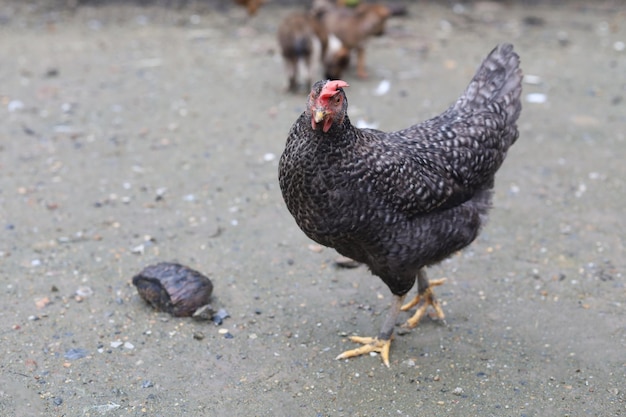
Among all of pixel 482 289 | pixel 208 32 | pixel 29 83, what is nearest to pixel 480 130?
pixel 482 289

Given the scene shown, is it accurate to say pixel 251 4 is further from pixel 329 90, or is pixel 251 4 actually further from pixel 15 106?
pixel 329 90

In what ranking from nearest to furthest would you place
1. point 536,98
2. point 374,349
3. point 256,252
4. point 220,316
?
1. point 374,349
2. point 220,316
3. point 256,252
4. point 536,98

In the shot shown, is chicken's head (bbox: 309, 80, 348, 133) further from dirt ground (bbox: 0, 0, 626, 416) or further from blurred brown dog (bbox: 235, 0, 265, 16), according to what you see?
blurred brown dog (bbox: 235, 0, 265, 16)

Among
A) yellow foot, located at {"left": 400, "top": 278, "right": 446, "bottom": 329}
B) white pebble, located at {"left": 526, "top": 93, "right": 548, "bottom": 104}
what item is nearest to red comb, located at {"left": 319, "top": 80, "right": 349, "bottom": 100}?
yellow foot, located at {"left": 400, "top": 278, "right": 446, "bottom": 329}

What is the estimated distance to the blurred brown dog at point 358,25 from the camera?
8180mm

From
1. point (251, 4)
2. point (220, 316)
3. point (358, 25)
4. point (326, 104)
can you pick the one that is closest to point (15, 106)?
point (358, 25)

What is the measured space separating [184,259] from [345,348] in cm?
137

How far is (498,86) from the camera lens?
178 inches

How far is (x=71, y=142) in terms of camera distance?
672 centimetres

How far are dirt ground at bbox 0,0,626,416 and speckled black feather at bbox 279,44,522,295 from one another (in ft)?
2.16

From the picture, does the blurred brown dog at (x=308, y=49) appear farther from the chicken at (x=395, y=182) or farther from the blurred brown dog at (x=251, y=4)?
the chicken at (x=395, y=182)

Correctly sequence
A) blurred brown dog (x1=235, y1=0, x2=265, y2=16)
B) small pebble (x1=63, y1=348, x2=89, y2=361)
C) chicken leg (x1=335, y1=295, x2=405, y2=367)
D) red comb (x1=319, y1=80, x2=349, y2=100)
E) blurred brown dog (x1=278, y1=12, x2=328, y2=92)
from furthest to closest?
blurred brown dog (x1=235, y1=0, x2=265, y2=16), blurred brown dog (x1=278, y1=12, x2=328, y2=92), chicken leg (x1=335, y1=295, x2=405, y2=367), small pebble (x1=63, y1=348, x2=89, y2=361), red comb (x1=319, y1=80, x2=349, y2=100)

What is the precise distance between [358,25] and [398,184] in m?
4.89

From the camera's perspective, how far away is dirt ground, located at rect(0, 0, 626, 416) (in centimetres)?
385
